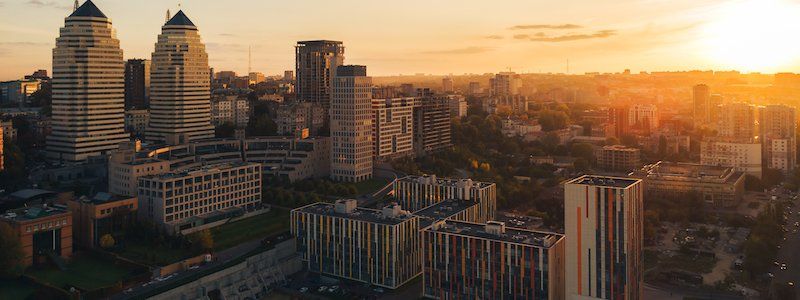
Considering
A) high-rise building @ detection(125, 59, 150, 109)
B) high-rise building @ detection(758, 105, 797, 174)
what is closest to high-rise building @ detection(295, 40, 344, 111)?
high-rise building @ detection(125, 59, 150, 109)

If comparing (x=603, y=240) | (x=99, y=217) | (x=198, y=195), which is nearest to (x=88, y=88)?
(x=198, y=195)

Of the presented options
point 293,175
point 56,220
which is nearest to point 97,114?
point 293,175

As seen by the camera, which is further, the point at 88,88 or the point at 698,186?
the point at 88,88

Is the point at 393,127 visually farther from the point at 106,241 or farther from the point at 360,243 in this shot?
the point at 106,241

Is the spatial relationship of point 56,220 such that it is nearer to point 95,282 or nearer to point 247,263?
point 95,282

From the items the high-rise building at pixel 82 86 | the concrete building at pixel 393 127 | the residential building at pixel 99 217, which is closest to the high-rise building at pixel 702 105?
the concrete building at pixel 393 127
